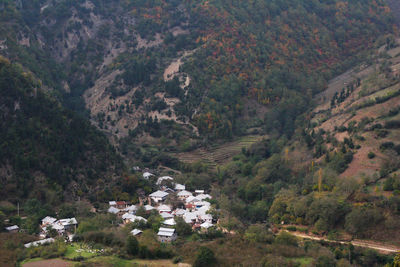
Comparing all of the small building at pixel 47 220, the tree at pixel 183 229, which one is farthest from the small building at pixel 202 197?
the small building at pixel 47 220

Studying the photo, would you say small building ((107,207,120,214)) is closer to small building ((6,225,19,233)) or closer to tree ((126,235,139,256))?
small building ((6,225,19,233))

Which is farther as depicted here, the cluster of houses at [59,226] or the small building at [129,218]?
the small building at [129,218]

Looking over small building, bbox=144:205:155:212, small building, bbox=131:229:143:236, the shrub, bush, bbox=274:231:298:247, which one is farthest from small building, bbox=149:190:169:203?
the shrub

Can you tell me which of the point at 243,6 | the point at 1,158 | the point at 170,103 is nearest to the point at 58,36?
the point at 170,103

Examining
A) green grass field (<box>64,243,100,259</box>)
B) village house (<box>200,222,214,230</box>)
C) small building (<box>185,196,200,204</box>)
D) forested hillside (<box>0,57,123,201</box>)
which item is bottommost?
green grass field (<box>64,243,100,259</box>)

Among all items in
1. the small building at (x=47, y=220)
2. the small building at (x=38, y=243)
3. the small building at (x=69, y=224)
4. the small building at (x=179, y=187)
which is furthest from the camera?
the small building at (x=179, y=187)

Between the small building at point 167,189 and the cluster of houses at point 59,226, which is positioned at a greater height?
the small building at point 167,189

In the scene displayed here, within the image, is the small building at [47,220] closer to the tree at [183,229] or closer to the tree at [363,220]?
the tree at [183,229]

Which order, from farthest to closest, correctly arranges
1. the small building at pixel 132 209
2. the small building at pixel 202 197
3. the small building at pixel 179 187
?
1. the small building at pixel 179 187
2. the small building at pixel 202 197
3. the small building at pixel 132 209
